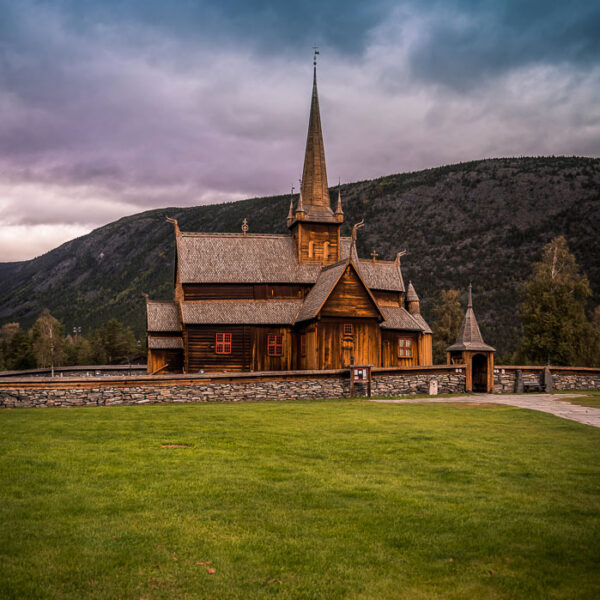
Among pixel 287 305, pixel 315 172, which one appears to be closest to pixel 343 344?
pixel 287 305

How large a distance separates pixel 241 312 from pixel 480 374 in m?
15.4

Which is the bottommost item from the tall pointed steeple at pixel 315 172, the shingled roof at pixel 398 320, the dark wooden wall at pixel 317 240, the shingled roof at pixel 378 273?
the shingled roof at pixel 398 320

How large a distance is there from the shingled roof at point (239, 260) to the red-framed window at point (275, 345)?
4071 mm

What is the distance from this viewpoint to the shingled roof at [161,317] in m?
41.0

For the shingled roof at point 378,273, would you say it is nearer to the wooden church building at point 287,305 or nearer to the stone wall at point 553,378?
the wooden church building at point 287,305

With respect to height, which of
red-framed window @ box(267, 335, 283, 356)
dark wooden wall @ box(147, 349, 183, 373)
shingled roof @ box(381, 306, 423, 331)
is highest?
shingled roof @ box(381, 306, 423, 331)

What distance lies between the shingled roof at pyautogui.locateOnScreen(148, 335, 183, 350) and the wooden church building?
0.22ft

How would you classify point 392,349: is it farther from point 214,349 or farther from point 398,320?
point 214,349

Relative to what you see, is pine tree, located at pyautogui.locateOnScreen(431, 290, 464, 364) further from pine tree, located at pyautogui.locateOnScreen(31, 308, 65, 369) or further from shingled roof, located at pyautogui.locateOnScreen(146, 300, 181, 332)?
pine tree, located at pyautogui.locateOnScreen(31, 308, 65, 369)

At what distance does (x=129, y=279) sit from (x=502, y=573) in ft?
650

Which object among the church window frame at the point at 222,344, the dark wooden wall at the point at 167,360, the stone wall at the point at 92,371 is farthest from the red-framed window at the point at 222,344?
the stone wall at the point at 92,371

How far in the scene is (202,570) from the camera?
7168mm

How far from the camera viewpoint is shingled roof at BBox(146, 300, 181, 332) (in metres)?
41.0

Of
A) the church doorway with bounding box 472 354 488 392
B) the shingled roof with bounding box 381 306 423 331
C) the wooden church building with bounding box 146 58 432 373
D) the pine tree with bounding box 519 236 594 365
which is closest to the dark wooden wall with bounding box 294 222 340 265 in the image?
the wooden church building with bounding box 146 58 432 373
